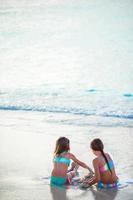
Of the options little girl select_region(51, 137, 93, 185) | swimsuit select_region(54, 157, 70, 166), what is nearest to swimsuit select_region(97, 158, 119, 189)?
little girl select_region(51, 137, 93, 185)

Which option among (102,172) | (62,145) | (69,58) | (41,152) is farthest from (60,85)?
(102,172)

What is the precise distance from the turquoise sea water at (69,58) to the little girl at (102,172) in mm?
1833

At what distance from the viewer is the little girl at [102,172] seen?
11.0 ft

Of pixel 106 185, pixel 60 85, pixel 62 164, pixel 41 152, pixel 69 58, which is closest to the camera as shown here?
pixel 106 185

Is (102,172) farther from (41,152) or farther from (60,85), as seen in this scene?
(60,85)

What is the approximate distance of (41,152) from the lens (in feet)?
13.8

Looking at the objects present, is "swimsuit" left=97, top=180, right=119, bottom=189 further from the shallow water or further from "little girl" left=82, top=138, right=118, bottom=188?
the shallow water

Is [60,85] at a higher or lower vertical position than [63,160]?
higher

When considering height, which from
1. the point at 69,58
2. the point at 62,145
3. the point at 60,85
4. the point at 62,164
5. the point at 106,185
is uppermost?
the point at 69,58

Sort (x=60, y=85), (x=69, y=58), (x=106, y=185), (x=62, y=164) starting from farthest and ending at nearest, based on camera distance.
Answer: (x=69, y=58) < (x=60, y=85) < (x=62, y=164) < (x=106, y=185)

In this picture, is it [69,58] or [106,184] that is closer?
[106,184]

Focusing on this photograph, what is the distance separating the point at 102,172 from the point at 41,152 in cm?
91

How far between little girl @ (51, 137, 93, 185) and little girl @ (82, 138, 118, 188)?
102mm

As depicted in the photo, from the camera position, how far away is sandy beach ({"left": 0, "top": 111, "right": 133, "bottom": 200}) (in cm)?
322
